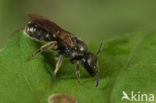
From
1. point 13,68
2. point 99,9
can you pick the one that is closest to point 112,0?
point 99,9

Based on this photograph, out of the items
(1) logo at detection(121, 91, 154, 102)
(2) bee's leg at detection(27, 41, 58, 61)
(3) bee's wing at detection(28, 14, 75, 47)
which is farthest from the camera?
(3) bee's wing at detection(28, 14, 75, 47)

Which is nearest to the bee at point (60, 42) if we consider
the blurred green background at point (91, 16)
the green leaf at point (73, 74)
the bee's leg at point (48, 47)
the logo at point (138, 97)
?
the bee's leg at point (48, 47)

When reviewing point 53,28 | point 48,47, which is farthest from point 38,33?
point 48,47

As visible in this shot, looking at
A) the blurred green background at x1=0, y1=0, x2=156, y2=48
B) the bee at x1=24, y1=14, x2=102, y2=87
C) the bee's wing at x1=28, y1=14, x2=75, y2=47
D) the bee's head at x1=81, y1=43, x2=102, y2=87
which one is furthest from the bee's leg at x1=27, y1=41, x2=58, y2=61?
the blurred green background at x1=0, y1=0, x2=156, y2=48

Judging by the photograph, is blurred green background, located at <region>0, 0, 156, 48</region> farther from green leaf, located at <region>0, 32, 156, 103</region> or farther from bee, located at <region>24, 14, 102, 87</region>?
green leaf, located at <region>0, 32, 156, 103</region>

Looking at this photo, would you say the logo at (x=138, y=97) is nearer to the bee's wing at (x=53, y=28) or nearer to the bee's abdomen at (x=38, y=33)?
the bee's wing at (x=53, y=28)

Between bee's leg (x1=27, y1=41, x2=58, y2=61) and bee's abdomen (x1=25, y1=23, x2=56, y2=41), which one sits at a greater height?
bee's abdomen (x1=25, y1=23, x2=56, y2=41)

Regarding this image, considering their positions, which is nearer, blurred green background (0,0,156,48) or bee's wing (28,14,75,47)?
bee's wing (28,14,75,47)
